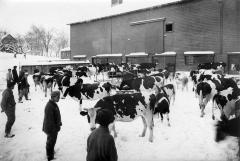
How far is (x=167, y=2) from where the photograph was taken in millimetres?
32719

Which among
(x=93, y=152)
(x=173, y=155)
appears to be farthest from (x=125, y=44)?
(x=93, y=152)

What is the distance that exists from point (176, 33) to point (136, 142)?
26.9 meters

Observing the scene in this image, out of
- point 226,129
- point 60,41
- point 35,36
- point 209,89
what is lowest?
point 226,129

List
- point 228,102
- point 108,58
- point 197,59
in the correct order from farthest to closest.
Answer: point 108,58, point 197,59, point 228,102

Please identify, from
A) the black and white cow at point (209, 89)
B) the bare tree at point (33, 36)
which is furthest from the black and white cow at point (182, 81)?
the bare tree at point (33, 36)

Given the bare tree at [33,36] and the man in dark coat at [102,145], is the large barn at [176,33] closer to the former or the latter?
the bare tree at [33,36]

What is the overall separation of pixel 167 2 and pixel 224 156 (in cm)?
2956

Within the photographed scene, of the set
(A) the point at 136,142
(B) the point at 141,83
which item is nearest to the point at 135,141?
(A) the point at 136,142

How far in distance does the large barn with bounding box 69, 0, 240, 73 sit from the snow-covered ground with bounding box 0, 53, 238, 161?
19.4 meters

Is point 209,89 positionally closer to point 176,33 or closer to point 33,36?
point 176,33

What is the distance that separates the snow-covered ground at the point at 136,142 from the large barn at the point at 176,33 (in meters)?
19.4

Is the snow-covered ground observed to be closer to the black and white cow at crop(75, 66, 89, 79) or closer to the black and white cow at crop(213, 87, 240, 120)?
the black and white cow at crop(213, 87, 240, 120)

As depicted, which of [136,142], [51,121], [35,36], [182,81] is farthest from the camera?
[35,36]

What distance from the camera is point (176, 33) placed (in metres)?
32.0
